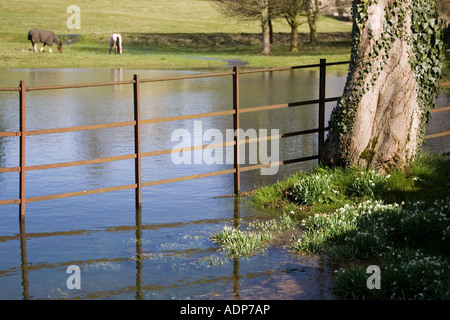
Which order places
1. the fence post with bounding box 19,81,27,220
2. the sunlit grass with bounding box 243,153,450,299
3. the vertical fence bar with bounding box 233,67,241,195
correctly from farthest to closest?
the vertical fence bar with bounding box 233,67,241,195 → the fence post with bounding box 19,81,27,220 → the sunlit grass with bounding box 243,153,450,299

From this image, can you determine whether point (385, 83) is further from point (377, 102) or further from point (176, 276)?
point (176, 276)

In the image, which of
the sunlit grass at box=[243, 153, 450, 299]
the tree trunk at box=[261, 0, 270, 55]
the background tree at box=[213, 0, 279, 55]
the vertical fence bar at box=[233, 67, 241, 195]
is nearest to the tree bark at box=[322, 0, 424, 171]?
the sunlit grass at box=[243, 153, 450, 299]

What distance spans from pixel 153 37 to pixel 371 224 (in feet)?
179

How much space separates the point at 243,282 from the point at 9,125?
40.2ft

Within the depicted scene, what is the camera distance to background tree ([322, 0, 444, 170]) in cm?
1025

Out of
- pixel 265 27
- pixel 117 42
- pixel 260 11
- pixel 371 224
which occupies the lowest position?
pixel 371 224

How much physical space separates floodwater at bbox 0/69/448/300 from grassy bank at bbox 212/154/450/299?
0.27 m

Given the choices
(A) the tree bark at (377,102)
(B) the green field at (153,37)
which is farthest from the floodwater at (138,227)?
(B) the green field at (153,37)

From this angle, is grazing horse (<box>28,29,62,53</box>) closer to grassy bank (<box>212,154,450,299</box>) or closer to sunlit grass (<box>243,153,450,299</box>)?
sunlit grass (<box>243,153,450,299</box>)

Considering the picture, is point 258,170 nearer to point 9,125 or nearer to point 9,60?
point 9,125

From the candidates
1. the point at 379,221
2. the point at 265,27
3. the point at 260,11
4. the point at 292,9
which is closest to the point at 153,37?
the point at 260,11

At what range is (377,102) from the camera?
10.4 metres
